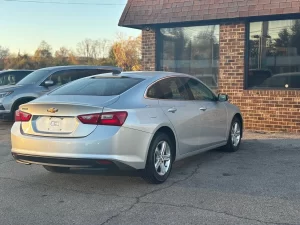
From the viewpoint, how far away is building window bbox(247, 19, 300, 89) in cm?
1050

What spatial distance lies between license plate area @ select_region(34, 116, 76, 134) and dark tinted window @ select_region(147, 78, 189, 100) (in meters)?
1.22

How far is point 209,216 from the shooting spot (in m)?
4.43

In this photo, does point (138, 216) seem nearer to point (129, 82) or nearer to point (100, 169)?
point (100, 169)

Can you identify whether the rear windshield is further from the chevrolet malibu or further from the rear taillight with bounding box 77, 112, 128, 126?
the rear taillight with bounding box 77, 112, 128, 126

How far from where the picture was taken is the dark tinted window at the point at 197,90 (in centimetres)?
689

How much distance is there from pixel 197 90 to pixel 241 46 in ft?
14.1

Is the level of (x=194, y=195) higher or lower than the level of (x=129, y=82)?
lower

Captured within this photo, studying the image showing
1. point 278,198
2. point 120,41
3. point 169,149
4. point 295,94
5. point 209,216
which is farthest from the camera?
point 120,41

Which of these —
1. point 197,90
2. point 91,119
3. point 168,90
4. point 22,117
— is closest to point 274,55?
point 197,90

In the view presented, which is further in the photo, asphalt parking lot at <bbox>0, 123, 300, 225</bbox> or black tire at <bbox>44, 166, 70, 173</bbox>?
black tire at <bbox>44, 166, 70, 173</bbox>

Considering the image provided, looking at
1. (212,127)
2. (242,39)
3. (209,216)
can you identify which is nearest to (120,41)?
(242,39)

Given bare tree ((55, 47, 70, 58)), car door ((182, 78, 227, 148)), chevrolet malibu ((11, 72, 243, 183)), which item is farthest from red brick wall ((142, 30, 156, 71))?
bare tree ((55, 47, 70, 58))

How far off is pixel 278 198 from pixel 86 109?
2528mm

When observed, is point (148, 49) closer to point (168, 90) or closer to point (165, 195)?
point (168, 90)
